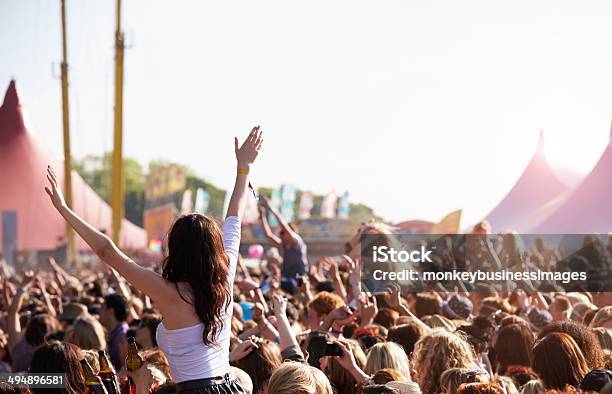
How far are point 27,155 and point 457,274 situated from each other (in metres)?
46.8

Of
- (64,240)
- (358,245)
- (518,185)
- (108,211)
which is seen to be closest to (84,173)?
(108,211)

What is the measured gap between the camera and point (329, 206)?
5653 cm

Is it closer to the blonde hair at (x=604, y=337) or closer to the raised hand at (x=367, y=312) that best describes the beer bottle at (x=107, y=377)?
the blonde hair at (x=604, y=337)

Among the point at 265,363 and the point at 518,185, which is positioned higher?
the point at 518,185

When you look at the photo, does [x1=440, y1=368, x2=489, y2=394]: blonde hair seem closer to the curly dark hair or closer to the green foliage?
the curly dark hair

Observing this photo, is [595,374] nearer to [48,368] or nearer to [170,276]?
[170,276]

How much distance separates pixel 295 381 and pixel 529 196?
99.3ft

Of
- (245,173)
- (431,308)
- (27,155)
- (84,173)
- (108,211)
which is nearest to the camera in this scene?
(245,173)

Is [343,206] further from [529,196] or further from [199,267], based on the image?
[199,267]

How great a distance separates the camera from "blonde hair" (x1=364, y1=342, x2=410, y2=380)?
15.6ft

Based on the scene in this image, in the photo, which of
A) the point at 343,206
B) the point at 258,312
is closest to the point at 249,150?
the point at 258,312

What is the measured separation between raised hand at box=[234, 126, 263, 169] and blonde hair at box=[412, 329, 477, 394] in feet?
4.80

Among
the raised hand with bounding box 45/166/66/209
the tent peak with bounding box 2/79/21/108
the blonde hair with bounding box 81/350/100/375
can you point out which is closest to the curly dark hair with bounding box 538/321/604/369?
the blonde hair with bounding box 81/350/100/375

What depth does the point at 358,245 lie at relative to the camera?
9094 mm
